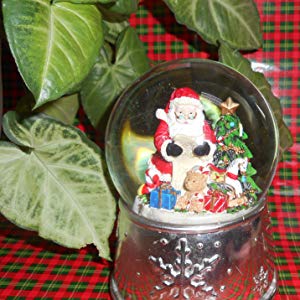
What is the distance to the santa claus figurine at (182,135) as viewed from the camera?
0.99 m

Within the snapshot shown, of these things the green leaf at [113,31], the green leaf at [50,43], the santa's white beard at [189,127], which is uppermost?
the green leaf at [50,43]

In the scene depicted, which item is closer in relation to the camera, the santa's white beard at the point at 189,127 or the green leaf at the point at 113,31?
the santa's white beard at the point at 189,127

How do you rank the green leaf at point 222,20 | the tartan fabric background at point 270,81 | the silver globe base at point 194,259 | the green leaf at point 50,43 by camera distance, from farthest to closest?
the tartan fabric background at point 270,81
the green leaf at point 222,20
the silver globe base at point 194,259
the green leaf at point 50,43

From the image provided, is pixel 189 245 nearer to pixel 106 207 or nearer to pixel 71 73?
pixel 106 207

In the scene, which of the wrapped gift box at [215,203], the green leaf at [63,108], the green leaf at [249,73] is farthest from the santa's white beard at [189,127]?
the green leaf at [63,108]

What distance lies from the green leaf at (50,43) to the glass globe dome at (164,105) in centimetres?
15

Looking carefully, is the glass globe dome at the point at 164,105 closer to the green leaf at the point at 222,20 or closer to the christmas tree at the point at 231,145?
the christmas tree at the point at 231,145

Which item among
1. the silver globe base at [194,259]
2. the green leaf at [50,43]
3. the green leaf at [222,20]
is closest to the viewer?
the green leaf at [50,43]

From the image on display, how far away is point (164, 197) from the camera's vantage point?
0.98m

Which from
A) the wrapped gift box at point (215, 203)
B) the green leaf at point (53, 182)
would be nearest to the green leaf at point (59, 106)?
the green leaf at point (53, 182)

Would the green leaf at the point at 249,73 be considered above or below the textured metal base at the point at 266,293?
above

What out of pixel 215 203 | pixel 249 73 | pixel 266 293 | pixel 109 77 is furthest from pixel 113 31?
pixel 266 293

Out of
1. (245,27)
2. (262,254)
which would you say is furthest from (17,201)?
(245,27)

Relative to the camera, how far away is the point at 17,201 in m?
1.07
